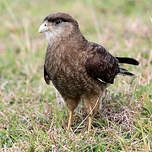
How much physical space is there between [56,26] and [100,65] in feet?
2.13

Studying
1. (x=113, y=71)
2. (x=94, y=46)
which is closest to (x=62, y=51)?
(x=94, y=46)

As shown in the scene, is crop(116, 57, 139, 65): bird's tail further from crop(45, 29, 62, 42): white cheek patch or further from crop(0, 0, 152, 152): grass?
crop(45, 29, 62, 42): white cheek patch

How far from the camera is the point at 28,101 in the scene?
468cm

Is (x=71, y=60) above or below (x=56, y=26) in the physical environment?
below

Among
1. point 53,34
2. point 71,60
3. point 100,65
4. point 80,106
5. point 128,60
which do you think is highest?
point 53,34

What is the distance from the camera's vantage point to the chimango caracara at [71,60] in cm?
349

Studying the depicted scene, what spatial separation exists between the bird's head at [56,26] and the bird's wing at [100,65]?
0.36 m

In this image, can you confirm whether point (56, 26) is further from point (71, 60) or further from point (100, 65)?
point (100, 65)

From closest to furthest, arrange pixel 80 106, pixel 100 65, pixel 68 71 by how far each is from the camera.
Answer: pixel 68 71 < pixel 100 65 < pixel 80 106

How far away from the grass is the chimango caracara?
0.36m

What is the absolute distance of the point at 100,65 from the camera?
373 centimetres

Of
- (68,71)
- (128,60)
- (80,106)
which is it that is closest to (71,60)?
(68,71)

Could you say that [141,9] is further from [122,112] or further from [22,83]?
[122,112]

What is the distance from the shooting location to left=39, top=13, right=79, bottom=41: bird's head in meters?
3.53
